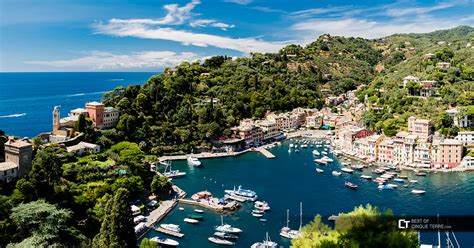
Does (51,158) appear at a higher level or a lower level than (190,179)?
higher

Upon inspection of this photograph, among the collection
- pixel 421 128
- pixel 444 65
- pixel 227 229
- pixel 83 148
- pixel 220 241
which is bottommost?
pixel 220 241

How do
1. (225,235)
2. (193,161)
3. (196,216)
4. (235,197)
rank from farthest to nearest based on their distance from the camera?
1. (193,161)
2. (235,197)
3. (196,216)
4. (225,235)

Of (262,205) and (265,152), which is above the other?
(265,152)

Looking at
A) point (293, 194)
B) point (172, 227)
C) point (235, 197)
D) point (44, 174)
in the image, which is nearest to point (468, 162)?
point (293, 194)

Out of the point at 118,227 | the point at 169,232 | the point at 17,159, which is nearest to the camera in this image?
the point at 118,227

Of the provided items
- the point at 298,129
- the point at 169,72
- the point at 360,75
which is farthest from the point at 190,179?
the point at 360,75

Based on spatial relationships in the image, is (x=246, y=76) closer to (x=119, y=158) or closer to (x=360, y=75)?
(x=360, y=75)

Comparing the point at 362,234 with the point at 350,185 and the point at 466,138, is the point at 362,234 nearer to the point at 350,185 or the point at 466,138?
the point at 350,185

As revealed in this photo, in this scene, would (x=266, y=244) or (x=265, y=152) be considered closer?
(x=266, y=244)
